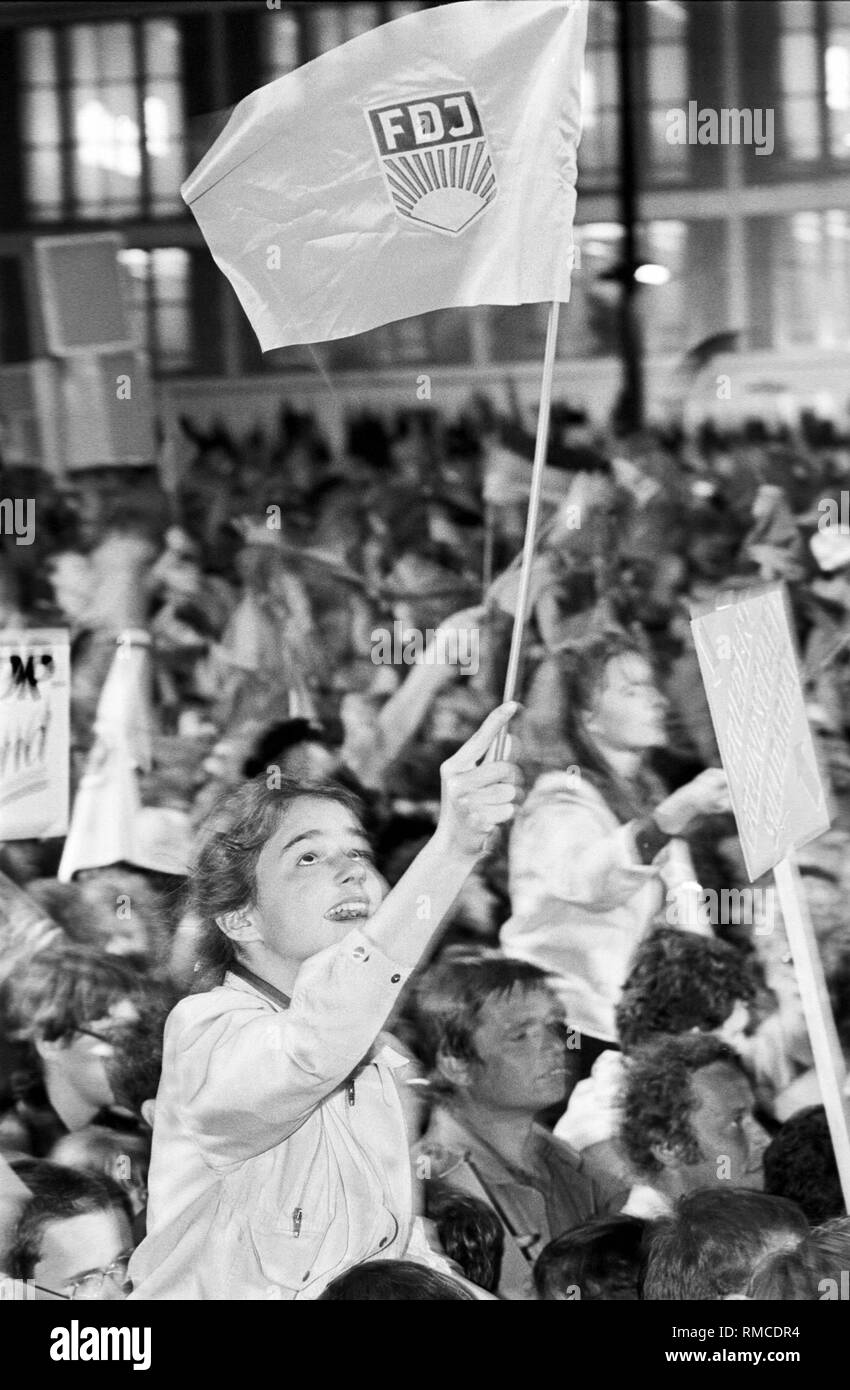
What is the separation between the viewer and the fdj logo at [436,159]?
323 cm

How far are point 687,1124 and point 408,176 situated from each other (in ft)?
4.81

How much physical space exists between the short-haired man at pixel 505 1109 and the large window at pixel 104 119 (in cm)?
141

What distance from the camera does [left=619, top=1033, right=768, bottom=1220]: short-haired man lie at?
3332mm

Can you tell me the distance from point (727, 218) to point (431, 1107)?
5.26 feet

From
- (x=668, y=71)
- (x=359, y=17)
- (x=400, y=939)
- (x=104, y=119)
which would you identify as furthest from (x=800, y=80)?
(x=400, y=939)

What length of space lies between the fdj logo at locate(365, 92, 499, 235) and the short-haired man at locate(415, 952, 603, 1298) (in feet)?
3.67

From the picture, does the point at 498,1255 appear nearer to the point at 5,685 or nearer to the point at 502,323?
the point at 5,685

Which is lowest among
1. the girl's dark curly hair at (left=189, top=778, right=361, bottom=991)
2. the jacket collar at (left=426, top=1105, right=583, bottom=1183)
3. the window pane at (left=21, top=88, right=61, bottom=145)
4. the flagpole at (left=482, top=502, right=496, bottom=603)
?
the jacket collar at (left=426, top=1105, right=583, bottom=1183)

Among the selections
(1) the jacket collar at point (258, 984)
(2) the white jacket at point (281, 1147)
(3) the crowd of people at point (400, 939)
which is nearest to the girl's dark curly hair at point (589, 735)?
(3) the crowd of people at point (400, 939)

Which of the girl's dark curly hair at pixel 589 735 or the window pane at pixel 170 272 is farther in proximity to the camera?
the window pane at pixel 170 272

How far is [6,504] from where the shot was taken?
3666 mm

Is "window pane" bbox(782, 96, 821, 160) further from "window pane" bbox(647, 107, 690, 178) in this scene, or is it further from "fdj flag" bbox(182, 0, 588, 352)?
"fdj flag" bbox(182, 0, 588, 352)

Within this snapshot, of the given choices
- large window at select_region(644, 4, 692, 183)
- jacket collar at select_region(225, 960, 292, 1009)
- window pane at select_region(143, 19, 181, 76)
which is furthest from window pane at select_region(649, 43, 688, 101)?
jacket collar at select_region(225, 960, 292, 1009)

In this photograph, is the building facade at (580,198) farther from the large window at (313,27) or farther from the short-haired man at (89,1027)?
the short-haired man at (89,1027)
